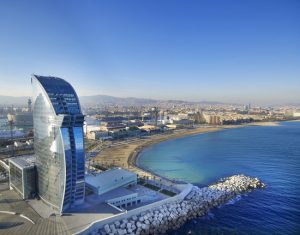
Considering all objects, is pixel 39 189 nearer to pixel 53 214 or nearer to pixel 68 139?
pixel 53 214

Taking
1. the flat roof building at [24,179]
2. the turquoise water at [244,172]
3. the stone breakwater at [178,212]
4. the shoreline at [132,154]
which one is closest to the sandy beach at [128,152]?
the shoreline at [132,154]

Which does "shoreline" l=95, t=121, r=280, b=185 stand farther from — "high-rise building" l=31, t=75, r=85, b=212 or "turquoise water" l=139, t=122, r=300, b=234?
"high-rise building" l=31, t=75, r=85, b=212

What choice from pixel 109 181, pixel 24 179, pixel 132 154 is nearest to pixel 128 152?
pixel 132 154

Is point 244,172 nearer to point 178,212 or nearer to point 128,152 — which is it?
point 178,212

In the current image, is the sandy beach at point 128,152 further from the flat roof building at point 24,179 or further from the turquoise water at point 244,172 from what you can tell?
the flat roof building at point 24,179

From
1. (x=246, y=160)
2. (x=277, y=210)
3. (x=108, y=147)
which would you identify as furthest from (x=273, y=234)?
(x=108, y=147)

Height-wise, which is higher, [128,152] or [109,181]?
[109,181]
